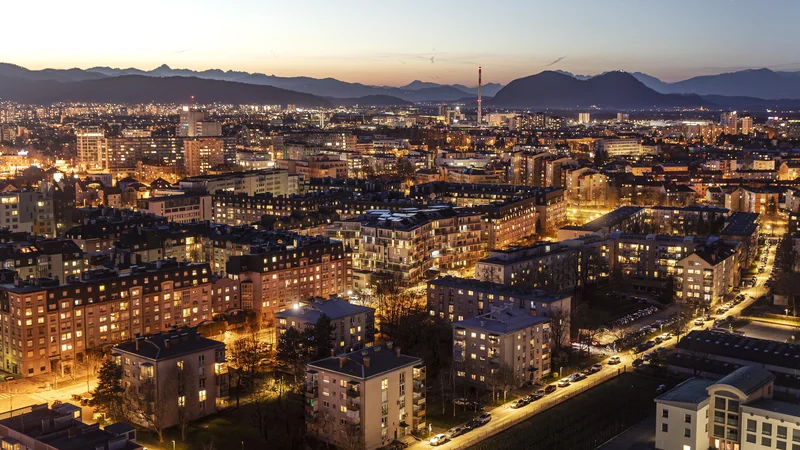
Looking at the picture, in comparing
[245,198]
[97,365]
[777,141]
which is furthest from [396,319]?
[777,141]

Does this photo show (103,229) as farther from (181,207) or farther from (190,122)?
(190,122)

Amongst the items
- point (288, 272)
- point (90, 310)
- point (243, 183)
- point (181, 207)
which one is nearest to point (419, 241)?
point (288, 272)

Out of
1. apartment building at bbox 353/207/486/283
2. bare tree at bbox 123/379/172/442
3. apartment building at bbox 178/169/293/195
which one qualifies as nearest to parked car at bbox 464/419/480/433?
bare tree at bbox 123/379/172/442

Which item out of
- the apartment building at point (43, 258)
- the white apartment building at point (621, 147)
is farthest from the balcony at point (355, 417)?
the white apartment building at point (621, 147)

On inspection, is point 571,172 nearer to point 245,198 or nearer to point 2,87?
point 245,198

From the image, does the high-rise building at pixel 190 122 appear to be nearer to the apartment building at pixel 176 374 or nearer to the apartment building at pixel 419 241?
the apartment building at pixel 419 241

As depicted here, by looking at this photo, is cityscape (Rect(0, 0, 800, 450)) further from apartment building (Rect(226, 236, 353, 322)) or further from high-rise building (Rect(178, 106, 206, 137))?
high-rise building (Rect(178, 106, 206, 137))

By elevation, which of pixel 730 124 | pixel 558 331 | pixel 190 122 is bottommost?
pixel 558 331
